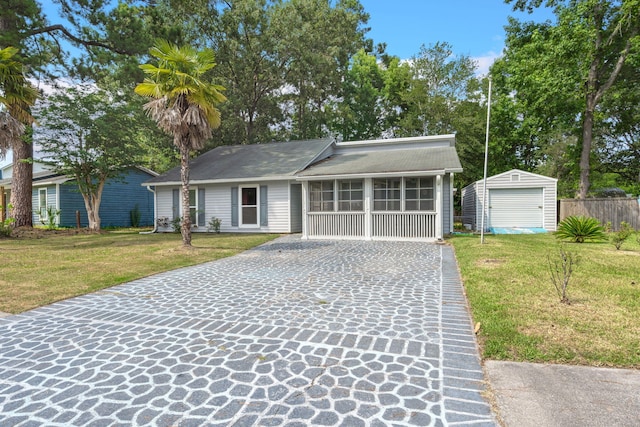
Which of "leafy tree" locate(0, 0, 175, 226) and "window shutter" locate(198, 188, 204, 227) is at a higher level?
"leafy tree" locate(0, 0, 175, 226)

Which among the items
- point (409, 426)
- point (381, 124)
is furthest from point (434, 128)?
point (409, 426)

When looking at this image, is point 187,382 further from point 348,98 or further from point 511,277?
point 348,98

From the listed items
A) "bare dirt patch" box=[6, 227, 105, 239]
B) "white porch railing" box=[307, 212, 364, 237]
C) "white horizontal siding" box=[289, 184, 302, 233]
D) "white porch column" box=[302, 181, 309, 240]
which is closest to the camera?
"white porch railing" box=[307, 212, 364, 237]

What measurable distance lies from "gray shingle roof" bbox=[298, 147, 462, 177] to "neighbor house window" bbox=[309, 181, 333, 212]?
0.54 meters

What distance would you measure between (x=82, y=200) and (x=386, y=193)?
18051mm

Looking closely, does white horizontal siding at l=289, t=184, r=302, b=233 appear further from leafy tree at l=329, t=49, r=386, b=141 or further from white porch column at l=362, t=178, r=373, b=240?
leafy tree at l=329, t=49, r=386, b=141

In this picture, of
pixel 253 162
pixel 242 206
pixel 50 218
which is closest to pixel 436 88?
pixel 253 162

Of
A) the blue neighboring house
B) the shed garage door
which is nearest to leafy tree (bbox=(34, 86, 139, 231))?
the blue neighboring house

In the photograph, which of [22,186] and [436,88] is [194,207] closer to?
[22,186]

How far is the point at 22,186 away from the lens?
15.6 meters

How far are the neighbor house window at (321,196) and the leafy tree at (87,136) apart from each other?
927 cm

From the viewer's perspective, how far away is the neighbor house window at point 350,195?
12914 millimetres

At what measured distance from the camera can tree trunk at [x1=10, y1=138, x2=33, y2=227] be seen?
15291 mm

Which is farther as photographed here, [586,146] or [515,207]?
[586,146]
